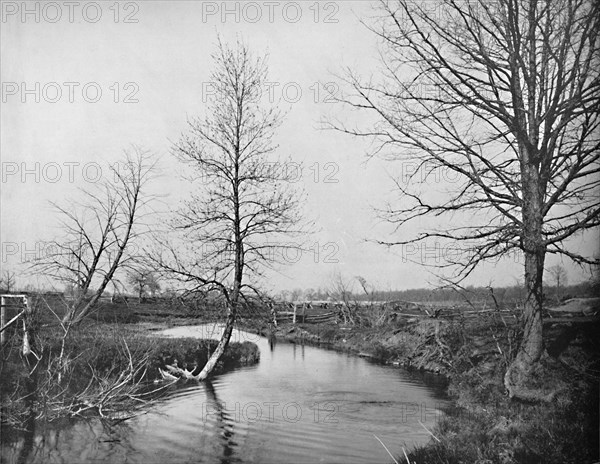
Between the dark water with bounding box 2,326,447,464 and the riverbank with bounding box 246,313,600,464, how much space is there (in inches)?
42.6

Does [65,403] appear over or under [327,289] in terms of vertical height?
under

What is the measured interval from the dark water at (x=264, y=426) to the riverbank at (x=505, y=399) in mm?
1081

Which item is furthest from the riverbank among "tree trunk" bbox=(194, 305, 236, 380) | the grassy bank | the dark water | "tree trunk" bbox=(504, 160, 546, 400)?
"tree trunk" bbox=(194, 305, 236, 380)

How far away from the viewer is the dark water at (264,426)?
10172 mm

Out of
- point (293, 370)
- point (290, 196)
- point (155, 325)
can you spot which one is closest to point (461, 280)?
point (290, 196)

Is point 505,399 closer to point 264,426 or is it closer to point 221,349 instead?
point 264,426

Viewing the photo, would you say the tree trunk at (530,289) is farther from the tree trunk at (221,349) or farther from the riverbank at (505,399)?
the tree trunk at (221,349)

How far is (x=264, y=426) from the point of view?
1249 centimetres

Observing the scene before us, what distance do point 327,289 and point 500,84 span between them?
31141 millimetres

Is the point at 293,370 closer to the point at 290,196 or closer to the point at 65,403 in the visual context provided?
the point at 290,196

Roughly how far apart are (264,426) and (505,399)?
17.7ft

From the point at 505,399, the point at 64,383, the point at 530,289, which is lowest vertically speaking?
the point at 505,399

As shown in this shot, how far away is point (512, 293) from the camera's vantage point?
18766 millimetres

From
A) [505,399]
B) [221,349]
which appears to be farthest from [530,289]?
[221,349]
